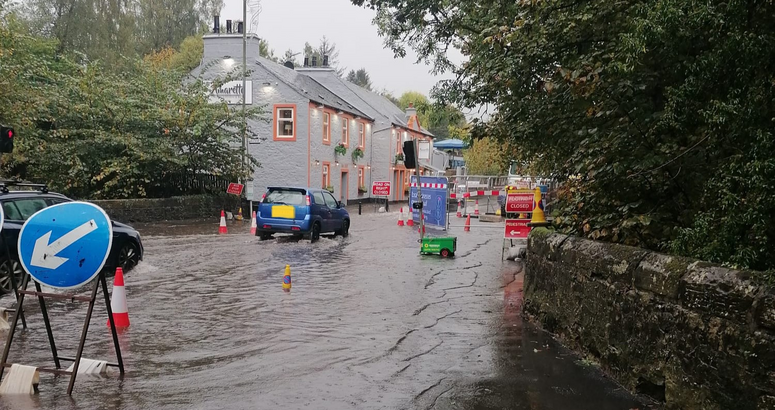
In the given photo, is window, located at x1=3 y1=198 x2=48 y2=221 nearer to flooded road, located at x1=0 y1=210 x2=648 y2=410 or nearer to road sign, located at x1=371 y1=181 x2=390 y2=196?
flooded road, located at x1=0 y1=210 x2=648 y2=410

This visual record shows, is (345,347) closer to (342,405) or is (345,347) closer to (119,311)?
(342,405)

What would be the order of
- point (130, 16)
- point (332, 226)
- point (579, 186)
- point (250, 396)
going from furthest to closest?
point (130, 16), point (332, 226), point (579, 186), point (250, 396)

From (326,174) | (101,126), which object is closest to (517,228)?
(101,126)

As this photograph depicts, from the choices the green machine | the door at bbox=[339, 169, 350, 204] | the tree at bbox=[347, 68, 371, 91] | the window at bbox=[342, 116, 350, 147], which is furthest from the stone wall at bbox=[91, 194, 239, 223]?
the tree at bbox=[347, 68, 371, 91]

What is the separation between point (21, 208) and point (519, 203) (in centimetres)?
1067

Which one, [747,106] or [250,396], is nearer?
[747,106]

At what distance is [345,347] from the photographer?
6.84 metres

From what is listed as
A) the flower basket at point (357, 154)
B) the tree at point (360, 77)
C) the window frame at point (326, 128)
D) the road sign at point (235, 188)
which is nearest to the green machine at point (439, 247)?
the road sign at point (235, 188)

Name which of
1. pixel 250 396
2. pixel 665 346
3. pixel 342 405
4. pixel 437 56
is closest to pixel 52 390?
pixel 250 396

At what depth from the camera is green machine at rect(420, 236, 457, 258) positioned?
50.5 ft

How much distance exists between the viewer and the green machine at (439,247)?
1539 cm

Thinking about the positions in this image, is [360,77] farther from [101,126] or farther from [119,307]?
[119,307]

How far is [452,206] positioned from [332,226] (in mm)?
20988

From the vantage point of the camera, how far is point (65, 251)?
502cm
